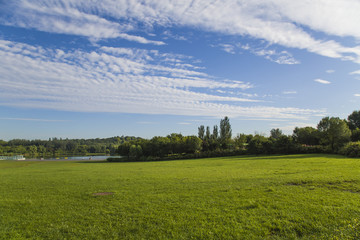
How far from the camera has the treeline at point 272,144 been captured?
6325cm

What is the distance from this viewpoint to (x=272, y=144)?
7831cm

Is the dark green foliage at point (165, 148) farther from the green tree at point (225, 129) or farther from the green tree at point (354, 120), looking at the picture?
the green tree at point (354, 120)

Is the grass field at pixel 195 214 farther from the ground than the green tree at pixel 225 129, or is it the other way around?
the green tree at pixel 225 129

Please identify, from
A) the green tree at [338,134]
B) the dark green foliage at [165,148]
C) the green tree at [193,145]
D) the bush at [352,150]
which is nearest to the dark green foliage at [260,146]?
the green tree at [338,134]

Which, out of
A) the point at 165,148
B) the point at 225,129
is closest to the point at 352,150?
the point at 165,148

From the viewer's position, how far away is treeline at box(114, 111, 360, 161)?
208 ft

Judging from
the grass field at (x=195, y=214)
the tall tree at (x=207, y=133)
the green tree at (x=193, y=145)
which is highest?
the tall tree at (x=207, y=133)

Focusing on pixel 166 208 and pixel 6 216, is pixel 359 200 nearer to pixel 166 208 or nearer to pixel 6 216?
pixel 166 208

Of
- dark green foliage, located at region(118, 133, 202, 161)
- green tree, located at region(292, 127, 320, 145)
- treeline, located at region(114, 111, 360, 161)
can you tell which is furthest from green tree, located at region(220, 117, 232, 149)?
green tree, located at region(292, 127, 320, 145)

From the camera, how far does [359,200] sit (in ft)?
40.0

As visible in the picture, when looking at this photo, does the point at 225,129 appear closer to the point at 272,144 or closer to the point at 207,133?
the point at 207,133

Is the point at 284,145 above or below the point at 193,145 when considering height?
below

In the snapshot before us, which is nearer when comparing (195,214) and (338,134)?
(195,214)

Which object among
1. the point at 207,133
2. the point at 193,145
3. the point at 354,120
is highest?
the point at 354,120
